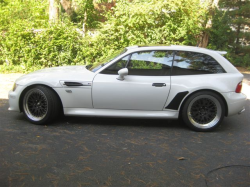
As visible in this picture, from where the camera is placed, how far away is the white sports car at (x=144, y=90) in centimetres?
502

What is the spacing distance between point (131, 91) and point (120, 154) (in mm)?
1318

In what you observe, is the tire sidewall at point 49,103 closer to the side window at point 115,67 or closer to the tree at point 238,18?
the side window at point 115,67

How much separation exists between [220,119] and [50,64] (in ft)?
22.2

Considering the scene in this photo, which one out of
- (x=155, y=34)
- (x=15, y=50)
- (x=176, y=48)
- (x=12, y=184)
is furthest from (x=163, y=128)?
(x=15, y=50)

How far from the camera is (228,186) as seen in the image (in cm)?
329

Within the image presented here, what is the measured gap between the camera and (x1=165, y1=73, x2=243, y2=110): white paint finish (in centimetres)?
501

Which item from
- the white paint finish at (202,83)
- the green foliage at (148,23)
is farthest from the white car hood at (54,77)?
the green foliage at (148,23)

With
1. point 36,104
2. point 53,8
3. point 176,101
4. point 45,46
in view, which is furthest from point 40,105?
point 53,8

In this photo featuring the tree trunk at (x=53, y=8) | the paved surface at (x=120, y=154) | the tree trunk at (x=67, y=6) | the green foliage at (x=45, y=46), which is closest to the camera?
the paved surface at (x=120, y=154)

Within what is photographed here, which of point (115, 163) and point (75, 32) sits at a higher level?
point (75, 32)

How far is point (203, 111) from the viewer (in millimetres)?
5109

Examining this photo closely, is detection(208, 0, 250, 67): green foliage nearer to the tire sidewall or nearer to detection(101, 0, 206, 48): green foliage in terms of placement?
detection(101, 0, 206, 48): green foliage

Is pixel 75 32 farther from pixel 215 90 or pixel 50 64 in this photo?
pixel 215 90

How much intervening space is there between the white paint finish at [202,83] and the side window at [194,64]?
0.40 feet
